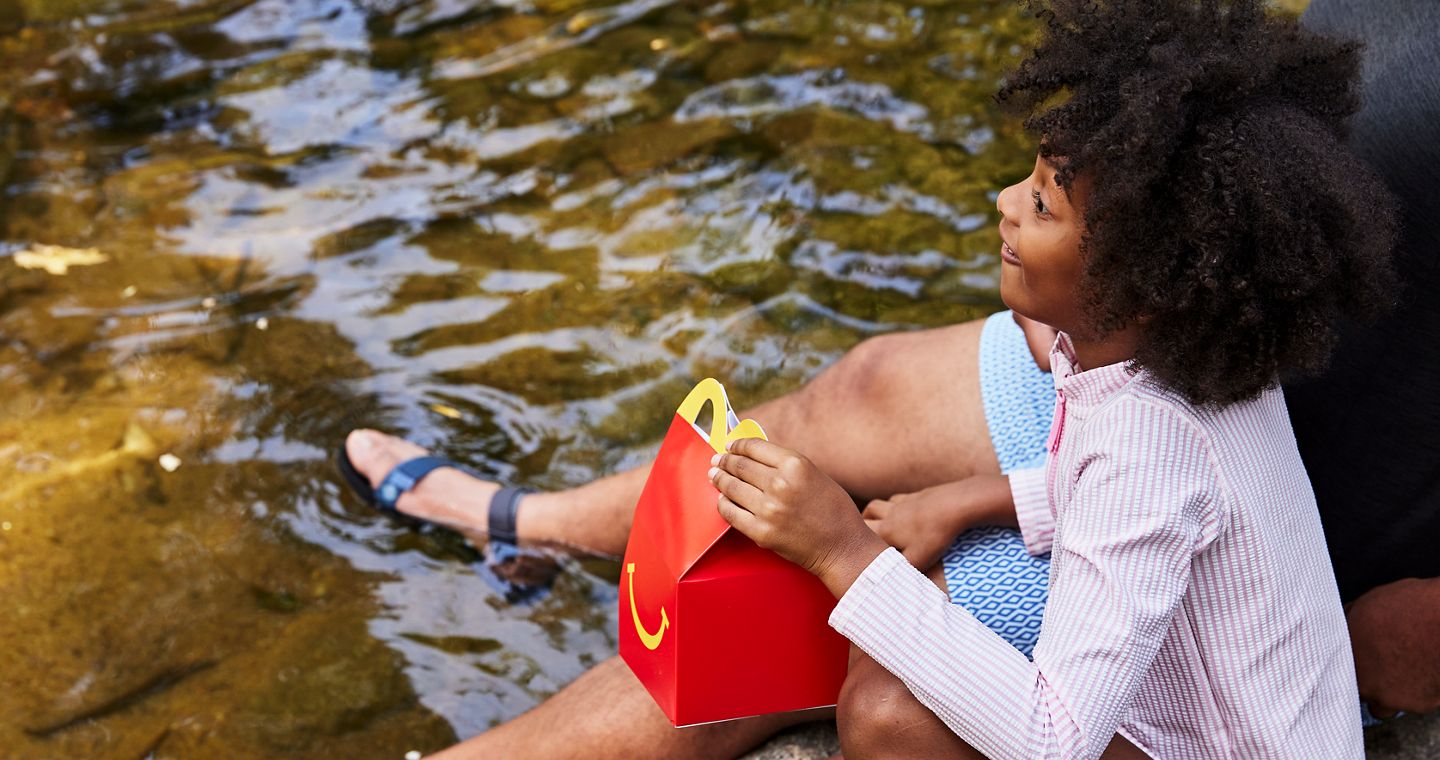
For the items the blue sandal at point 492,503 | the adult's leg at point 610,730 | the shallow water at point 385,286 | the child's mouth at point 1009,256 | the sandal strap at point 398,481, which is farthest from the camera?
the sandal strap at point 398,481

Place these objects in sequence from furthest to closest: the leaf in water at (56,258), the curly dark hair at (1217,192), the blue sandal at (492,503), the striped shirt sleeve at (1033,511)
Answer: the leaf in water at (56,258) → the blue sandal at (492,503) → the striped shirt sleeve at (1033,511) → the curly dark hair at (1217,192)

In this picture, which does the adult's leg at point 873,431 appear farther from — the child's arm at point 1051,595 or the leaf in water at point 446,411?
the child's arm at point 1051,595

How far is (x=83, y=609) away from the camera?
9.45 feet

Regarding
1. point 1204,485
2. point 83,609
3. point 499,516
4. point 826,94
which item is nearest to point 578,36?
point 826,94

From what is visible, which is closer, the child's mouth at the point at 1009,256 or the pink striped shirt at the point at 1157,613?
the pink striped shirt at the point at 1157,613

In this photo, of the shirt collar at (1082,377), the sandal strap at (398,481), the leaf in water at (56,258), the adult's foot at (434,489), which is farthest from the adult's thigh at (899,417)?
the leaf in water at (56,258)

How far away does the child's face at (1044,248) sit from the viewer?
5.79 feet

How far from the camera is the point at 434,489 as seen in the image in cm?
306

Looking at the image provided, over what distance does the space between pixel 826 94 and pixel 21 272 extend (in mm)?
2479

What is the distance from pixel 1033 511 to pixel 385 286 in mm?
2261

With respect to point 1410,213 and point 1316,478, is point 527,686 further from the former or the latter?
point 1410,213

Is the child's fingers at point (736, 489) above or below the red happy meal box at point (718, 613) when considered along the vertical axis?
above

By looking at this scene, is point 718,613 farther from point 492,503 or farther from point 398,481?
point 398,481

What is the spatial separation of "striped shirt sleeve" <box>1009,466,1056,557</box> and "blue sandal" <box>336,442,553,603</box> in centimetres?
121
